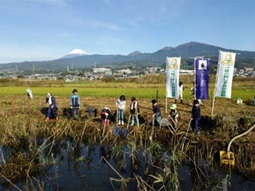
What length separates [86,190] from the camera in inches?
285

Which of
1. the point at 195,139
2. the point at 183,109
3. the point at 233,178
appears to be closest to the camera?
the point at 233,178

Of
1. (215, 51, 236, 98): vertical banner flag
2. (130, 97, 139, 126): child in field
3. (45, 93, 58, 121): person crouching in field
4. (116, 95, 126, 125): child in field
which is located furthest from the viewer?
(45, 93, 58, 121): person crouching in field

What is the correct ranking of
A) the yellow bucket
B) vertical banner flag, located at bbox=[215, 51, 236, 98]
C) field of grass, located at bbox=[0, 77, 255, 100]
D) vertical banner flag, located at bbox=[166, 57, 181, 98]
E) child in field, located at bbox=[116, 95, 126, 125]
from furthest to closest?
field of grass, located at bbox=[0, 77, 255, 100]
vertical banner flag, located at bbox=[166, 57, 181, 98]
vertical banner flag, located at bbox=[215, 51, 236, 98]
child in field, located at bbox=[116, 95, 126, 125]
the yellow bucket

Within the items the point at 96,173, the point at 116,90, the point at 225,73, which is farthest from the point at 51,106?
the point at 116,90

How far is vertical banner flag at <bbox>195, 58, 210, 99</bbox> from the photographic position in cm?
1289

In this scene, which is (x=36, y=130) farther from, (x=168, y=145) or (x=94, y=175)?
(x=168, y=145)

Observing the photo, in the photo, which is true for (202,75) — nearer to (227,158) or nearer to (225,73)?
(225,73)

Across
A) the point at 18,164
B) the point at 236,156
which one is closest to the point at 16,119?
the point at 18,164

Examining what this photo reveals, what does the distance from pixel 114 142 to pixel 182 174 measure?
10.8ft

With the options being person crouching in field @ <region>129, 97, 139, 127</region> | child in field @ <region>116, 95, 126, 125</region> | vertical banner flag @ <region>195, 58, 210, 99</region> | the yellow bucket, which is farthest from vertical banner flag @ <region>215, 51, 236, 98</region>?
the yellow bucket

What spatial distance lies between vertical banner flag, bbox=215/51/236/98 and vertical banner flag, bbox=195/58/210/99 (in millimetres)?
522

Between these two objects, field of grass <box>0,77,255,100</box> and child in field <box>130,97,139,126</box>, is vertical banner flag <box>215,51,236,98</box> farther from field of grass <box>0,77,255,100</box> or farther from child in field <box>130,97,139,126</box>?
field of grass <box>0,77,255,100</box>

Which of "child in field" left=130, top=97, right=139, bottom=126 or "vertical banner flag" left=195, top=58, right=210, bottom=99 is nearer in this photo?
"child in field" left=130, top=97, right=139, bottom=126

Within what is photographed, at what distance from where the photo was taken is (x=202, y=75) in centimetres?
1295
